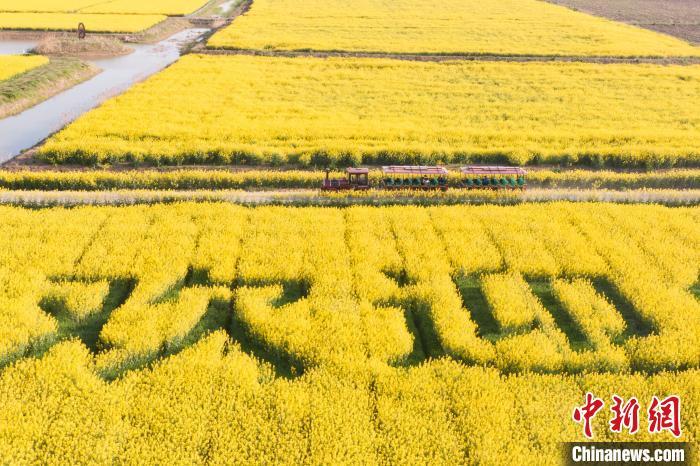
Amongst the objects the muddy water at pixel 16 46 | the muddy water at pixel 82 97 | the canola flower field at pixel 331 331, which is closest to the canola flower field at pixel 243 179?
the canola flower field at pixel 331 331

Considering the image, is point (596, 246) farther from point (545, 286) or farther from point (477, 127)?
point (477, 127)

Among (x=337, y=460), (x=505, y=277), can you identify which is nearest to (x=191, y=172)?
(x=505, y=277)

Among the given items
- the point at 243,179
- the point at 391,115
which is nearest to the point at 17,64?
the point at 243,179

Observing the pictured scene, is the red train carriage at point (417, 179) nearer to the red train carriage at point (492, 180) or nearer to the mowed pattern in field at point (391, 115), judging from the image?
the red train carriage at point (492, 180)

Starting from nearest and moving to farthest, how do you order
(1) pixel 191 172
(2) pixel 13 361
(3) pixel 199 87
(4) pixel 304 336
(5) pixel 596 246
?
1. (2) pixel 13 361
2. (4) pixel 304 336
3. (5) pixel 596 246
4. (1) pixel 191 172
5. (3) pixel 199 87

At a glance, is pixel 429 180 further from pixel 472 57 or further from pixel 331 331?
pixel 472 57
